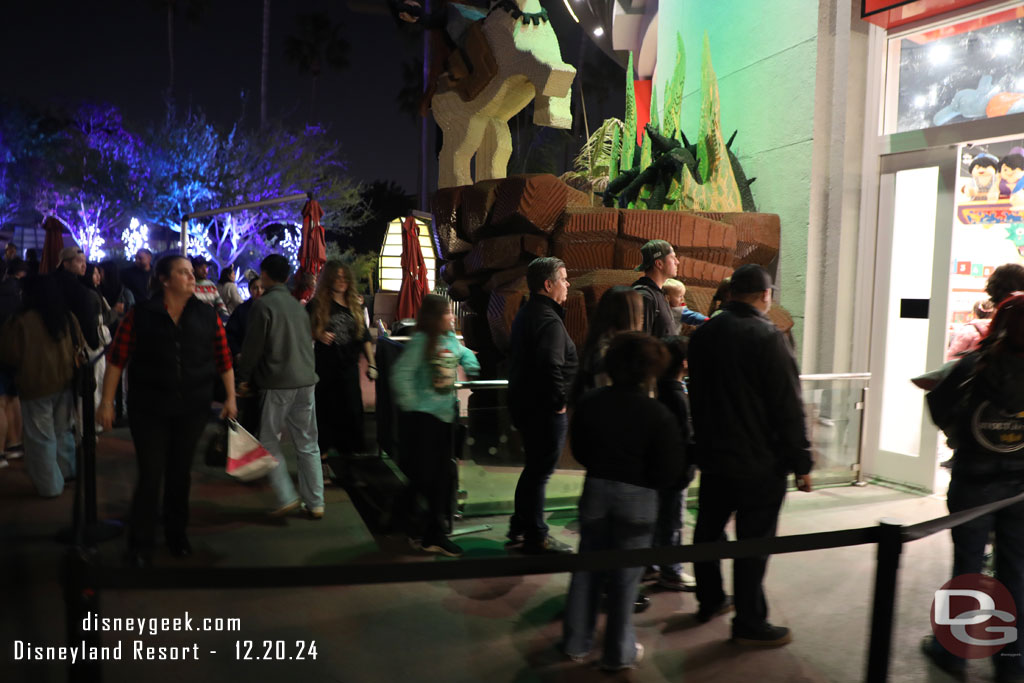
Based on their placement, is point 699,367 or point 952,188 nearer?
point 699,367

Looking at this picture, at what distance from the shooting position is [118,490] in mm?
5988

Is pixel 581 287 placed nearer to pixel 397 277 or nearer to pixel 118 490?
pixel 118 490

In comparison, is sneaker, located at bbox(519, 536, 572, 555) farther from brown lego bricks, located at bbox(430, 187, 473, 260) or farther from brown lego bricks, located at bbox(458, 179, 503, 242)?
brown lego bricks, located at bbox(430, 187, 473, 260)

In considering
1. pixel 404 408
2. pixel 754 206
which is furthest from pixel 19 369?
pixel 754 206

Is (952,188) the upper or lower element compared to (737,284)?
upper

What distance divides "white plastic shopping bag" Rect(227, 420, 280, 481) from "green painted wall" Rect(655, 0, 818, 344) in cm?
497

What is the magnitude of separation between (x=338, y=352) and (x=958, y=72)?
542 cm

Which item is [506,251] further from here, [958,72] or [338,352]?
[958,72]

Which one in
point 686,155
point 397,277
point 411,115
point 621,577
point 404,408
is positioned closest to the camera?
point 621,577

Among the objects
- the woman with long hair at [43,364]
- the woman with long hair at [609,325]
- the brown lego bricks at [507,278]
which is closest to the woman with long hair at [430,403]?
the woman with long hair at [609,325]

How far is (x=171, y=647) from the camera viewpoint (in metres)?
3.39

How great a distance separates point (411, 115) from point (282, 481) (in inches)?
1850

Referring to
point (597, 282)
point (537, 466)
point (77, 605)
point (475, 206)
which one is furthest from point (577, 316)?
point (77, 605)

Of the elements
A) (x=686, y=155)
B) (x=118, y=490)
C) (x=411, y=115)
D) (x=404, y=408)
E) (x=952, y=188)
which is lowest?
(x=118, y=490)
